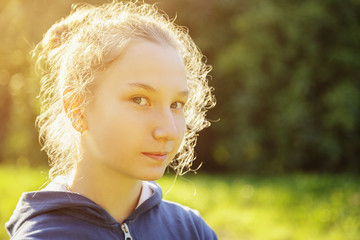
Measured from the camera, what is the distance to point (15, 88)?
13.7 meters

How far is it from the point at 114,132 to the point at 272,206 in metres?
4.35

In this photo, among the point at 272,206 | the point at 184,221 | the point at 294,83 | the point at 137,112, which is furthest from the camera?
the point at 294,83

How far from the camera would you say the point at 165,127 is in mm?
1712

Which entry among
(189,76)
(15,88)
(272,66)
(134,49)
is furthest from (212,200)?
(15,88)

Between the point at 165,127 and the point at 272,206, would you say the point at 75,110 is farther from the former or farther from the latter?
the point at 272,206

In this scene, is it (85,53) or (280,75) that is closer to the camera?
(85,53)

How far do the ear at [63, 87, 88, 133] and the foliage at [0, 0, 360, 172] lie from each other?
9279mm

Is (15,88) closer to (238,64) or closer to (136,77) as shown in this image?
(238,64)

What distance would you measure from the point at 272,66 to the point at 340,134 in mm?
2146

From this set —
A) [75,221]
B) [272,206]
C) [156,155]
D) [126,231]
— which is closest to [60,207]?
[75,221]

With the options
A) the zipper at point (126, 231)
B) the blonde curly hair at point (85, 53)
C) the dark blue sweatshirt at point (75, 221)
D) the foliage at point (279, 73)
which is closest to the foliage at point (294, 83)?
the foliage at point (279, 73)

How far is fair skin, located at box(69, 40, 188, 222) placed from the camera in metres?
1.70

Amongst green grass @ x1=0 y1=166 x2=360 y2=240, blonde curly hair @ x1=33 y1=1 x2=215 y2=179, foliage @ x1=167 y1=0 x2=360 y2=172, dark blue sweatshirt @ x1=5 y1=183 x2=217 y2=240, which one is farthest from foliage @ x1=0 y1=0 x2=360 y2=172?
dark blue sweatshirt @ x1=5 y1=183 x2=217 y2=240

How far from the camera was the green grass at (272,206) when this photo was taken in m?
4.89
